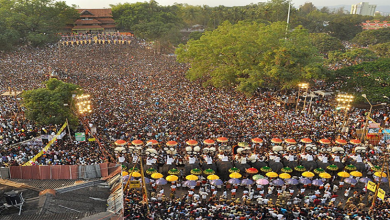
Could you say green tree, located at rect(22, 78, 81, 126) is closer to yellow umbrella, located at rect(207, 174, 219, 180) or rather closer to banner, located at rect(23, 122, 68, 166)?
banner, located at rect(23, 122, 68, 166)

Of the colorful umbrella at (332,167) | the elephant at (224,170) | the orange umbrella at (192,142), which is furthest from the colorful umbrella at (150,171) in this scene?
the colorful umbrella at (332,167)

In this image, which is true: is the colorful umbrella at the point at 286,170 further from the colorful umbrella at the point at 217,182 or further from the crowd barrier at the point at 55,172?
the crowd barrier at the point at 55,172

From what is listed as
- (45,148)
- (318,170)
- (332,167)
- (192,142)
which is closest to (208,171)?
(192,142)

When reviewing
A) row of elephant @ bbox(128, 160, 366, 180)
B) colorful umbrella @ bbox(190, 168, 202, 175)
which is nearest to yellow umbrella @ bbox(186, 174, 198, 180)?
colorful umbrella @ bbox(190, 168, 202, 175)

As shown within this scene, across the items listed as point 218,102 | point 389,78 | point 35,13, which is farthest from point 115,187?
point 35,13

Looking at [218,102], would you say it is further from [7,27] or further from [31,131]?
[7,27]

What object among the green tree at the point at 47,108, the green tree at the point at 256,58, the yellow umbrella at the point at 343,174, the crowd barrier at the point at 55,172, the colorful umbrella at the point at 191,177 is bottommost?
the colorful umbrella at the point at 191,177
